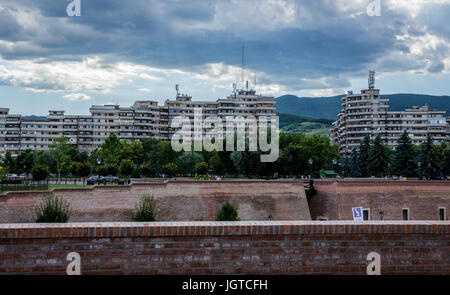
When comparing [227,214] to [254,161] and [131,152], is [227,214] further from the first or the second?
[131,152]

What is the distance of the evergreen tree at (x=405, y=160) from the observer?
244 ft

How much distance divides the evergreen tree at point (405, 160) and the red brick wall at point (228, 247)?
6976cm

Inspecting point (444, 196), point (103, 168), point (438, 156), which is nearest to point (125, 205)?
point (103, 168)

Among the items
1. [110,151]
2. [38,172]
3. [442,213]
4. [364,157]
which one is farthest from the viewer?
[364,157]

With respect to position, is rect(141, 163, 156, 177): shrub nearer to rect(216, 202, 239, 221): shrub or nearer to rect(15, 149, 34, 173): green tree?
rect(15, 149, 34, 173): green tree

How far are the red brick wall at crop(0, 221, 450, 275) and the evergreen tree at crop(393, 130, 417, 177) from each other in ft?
229

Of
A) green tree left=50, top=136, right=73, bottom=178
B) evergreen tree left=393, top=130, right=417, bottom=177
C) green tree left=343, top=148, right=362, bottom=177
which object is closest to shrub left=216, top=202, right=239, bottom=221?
green tree left=50, top=136, right=73, bottom=178

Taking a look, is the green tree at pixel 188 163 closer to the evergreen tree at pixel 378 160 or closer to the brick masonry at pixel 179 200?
the evergreen tree at pixel 378 160

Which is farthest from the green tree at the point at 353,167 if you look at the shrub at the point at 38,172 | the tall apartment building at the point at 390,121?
the shrub at the point at 38,172

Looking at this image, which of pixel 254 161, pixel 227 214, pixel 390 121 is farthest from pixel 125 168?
pixel 390 121

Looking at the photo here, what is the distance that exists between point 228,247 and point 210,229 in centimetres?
45

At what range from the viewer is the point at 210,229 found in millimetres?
8312

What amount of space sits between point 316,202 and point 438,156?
119 feet

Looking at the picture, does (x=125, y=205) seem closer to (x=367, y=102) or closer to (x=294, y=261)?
(x=294, y=261)
